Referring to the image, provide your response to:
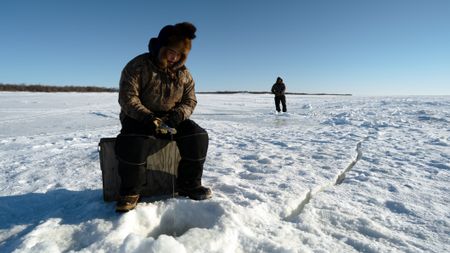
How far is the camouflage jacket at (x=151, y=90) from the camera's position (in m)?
2.24

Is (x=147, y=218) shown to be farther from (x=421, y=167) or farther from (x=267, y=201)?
(x=421, y=167)

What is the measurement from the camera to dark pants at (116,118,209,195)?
2146 millimetres

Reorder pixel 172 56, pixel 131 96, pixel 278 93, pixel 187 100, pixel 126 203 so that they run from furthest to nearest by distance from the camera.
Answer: pixel 278 93, pixel 187 100, pixel 172 56, pixel 131 96, pixel 126 203

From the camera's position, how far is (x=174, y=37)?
2.30m

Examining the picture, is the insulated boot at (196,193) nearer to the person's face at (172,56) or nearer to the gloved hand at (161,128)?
the gloved hand at (161,128)

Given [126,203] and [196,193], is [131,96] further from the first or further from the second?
[196,193]

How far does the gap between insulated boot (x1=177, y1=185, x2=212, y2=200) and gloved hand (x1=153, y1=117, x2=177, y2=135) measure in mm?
463

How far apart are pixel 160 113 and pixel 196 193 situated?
0.66 m

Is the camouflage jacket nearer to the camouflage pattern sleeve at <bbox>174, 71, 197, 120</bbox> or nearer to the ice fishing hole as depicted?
the camouflage pattern sleeve at <bbox>174, 71, 197, 120</bbox>

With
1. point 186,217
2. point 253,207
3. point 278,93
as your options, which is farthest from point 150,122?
point 278,93

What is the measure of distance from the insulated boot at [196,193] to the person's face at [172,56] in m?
0.93

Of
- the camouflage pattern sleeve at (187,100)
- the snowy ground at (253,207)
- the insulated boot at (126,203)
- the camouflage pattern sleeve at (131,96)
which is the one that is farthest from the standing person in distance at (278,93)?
the insulated boot at (126,203)

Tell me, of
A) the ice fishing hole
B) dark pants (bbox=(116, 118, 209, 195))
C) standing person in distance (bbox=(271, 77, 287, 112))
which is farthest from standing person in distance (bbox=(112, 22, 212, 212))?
standing person in distance (bbox=(271, 77, 287, 112))

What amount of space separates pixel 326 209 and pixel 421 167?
1.94 metres
